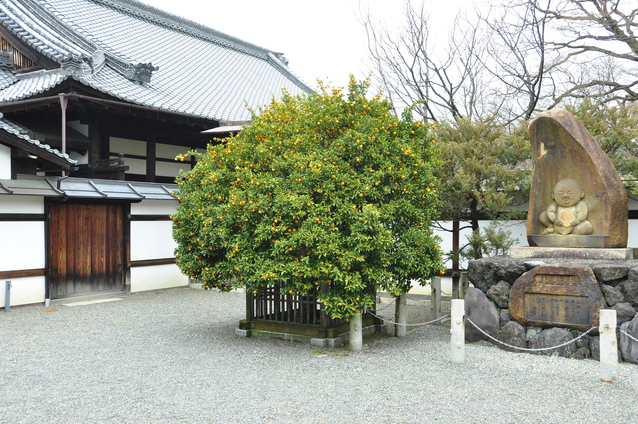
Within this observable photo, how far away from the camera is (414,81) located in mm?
17781

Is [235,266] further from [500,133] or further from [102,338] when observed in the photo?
[500,133]

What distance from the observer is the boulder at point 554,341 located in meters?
7.43

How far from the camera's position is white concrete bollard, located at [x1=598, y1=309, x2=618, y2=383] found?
20.6 ft

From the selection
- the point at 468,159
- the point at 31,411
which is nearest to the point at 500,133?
the point at 468,159

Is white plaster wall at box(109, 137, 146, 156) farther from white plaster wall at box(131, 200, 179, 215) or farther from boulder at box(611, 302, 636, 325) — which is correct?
boulder at box(611, 302, 636, 325)

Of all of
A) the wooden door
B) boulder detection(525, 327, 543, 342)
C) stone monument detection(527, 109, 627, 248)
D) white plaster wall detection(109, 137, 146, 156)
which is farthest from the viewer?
white plaster wall detection(109, 137, 146, 156)

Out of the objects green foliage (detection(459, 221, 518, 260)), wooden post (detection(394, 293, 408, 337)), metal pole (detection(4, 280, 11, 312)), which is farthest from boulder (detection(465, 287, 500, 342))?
metal pole (detection(4, 280, 11, 312))

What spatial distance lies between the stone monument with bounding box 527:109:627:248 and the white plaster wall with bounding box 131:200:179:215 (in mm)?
9384

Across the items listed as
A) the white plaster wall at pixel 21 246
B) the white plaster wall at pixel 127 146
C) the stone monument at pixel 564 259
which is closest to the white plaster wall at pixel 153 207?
the white plaster wall at pixel 127 146

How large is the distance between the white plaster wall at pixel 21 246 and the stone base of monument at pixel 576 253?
9.57m

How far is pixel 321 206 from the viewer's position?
277 inches

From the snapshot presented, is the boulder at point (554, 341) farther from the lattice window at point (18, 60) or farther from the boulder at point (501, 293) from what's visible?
the lattice window at point (18, 60)

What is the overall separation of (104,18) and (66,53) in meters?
6.69

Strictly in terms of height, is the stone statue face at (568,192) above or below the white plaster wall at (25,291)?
above
